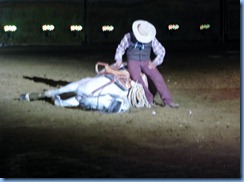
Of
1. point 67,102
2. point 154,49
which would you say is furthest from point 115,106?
point 154,49

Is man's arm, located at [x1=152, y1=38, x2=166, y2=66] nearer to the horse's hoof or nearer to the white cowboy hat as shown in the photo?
the white cowboy hat

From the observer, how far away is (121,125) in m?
8.35

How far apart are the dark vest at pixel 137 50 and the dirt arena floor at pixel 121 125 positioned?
338mm

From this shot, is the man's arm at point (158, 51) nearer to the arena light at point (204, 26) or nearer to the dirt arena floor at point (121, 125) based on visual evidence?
the dirt arena floor at point (121, 125)

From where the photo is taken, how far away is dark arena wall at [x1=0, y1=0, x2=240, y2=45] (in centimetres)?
862

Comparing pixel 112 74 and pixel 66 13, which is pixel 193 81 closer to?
pixel 112 74

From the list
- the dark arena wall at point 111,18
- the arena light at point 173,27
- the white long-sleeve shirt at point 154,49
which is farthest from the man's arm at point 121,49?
the arena light at point 173,27

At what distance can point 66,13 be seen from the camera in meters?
8.98

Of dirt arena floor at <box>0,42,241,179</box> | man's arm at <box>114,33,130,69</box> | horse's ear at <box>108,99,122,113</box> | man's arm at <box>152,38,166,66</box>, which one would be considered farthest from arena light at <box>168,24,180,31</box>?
horse's ear at <box>108,99,122,113</box>

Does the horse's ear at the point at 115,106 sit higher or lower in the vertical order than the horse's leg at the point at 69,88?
lower

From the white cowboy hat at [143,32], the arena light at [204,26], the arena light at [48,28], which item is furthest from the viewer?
the arena light at [48,28]

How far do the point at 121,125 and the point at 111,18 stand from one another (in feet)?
4.27

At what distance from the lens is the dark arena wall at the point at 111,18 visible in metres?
8.62

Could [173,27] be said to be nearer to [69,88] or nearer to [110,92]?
[110,92]
